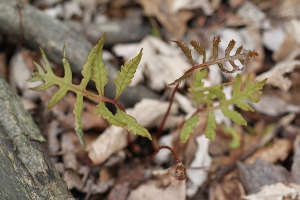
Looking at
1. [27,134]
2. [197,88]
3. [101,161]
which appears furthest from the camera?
[101,161]

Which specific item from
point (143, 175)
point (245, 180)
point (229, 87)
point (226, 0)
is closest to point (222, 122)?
point (229, 87)

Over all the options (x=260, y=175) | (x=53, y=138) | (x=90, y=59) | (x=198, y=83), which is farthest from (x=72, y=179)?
(x=260, y=175)

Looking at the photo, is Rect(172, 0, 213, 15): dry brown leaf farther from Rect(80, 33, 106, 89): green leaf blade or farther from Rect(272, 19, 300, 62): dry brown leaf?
Rect(80, 33, 106, 89): green leaf blade

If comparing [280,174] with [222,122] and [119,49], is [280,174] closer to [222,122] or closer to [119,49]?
[222,122]

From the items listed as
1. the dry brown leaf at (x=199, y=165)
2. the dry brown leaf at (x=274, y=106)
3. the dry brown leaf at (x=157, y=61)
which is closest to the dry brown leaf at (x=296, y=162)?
the dry brown leaf at (x=274, y=106)

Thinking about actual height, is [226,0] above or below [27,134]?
above

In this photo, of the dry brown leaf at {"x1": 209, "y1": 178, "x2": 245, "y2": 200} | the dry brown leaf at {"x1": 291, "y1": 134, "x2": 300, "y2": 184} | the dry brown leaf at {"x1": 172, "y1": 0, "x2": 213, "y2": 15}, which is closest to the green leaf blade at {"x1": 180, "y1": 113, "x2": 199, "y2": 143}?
the dry brown leaf at {"x1": 209, "y1": 178, "x2": 245, "y2": 200}

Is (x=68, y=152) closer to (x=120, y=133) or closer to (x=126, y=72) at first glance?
(x=120, y=133)
